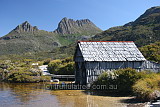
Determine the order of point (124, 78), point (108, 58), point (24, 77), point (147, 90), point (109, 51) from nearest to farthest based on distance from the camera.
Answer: point (147, 90) → point (124, 78) → point (108, 58) → point (109, 51) → point (24, 77)

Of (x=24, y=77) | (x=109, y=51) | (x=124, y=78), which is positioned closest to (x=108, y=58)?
(x=109, y=51)

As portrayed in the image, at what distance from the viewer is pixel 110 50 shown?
932 inches

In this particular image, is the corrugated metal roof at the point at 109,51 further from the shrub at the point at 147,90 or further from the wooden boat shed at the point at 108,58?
the shrub at the point at 147,90

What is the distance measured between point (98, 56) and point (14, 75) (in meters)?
18.8

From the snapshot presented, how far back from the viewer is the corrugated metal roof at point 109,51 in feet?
74.3

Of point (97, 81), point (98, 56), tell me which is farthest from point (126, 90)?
point (98, 56)

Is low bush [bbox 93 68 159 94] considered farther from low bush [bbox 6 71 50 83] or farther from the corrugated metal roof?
low bush [bbox 6 71 50 83]

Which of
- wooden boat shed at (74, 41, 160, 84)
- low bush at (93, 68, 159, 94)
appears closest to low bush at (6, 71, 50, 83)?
wooden boat shed at (74, 41, 160, 84)

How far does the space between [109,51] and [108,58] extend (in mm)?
1187

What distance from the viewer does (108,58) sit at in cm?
2270

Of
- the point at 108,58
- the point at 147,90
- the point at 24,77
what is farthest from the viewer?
the point at 24,77

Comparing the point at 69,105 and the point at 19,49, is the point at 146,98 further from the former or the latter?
the point at 19,49

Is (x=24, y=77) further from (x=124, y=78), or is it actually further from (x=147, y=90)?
(x=147, y=90)

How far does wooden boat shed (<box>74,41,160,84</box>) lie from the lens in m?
22.5
